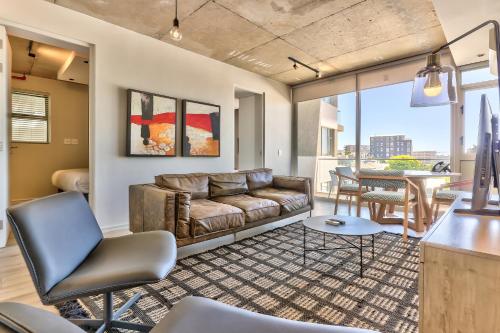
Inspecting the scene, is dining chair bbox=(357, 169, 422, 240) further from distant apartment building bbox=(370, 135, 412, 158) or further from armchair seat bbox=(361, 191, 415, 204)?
distant apartment building bbox=(370, 135, 412, 158)

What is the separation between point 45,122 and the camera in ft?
17.0

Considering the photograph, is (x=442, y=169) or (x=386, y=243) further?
(x=442, y=169)

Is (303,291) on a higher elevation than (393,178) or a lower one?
lower

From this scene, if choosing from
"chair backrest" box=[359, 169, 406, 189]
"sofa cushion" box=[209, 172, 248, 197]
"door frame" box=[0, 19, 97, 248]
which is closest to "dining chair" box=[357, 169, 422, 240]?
"chair backrest" box=[359, 169, 406, 189]

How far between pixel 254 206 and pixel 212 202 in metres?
0.50

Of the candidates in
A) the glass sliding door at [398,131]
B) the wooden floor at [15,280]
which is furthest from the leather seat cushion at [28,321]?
the glass sliding door at [398,131]

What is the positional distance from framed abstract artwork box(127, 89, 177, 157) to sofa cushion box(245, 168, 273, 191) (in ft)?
3.97

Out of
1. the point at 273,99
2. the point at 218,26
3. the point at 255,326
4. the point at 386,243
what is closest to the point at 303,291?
the point at 255,326

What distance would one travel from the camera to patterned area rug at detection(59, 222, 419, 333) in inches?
63.7

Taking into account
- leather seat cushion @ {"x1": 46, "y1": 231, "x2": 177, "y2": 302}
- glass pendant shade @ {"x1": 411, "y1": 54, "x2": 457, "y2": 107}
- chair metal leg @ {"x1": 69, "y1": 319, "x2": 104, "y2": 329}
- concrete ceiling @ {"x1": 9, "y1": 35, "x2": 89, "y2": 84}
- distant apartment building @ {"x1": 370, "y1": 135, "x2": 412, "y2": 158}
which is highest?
concrete ceiling @ {"x1": 9, "y1": 35, "x2": 89, "y2": 84}

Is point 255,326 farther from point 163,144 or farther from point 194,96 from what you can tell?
point 194,96

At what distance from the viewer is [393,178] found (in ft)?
10.8

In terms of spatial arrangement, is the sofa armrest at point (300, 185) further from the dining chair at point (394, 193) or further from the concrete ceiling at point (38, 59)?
the concrete ceiling at point (38, 59)

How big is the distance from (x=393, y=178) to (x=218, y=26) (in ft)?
9.81
